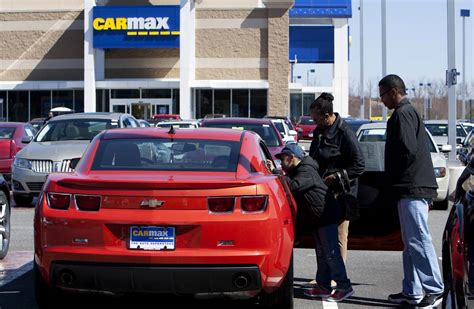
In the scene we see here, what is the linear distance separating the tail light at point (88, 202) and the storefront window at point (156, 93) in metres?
44.5

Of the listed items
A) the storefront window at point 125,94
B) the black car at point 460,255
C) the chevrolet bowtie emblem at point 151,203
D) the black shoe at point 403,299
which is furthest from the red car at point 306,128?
the black car at point 460,255

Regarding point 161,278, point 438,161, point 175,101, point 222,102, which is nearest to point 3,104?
point 175,101

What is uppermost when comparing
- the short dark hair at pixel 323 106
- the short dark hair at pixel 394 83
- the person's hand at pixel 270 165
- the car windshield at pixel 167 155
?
the short dark hair at pixel 394 83

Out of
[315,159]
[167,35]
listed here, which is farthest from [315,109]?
[167,35]

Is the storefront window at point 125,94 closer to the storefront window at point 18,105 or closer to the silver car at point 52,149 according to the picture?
the storefront window at point 18,105

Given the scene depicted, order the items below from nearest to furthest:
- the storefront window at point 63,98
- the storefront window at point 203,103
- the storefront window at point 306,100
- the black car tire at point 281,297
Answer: the black car tire at point 281,297 → the storefront window at point 203,103 → the storefront window at point 63,98 → the storefront window at point 306,100

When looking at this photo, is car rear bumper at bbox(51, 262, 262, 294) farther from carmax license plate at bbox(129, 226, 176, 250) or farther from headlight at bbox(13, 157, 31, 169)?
headlight at bbox(13, 157, 31, 169)

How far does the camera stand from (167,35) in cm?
4894

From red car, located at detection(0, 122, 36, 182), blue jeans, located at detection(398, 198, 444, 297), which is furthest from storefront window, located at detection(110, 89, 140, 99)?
blue jeans, located at detection(398, 198, 444, 297)

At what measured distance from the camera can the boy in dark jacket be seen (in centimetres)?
738

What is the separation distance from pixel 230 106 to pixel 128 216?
44427 mm

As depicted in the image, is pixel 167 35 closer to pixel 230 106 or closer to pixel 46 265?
pixel 230 106

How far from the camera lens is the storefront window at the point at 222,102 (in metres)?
50.1

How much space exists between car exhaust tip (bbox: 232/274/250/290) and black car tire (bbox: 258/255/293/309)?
469 millimetres
